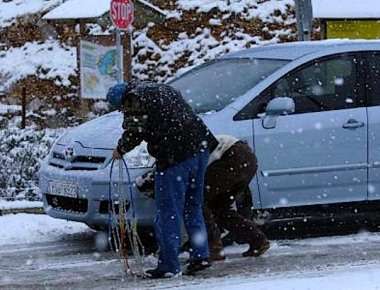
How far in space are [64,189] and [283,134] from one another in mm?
1918

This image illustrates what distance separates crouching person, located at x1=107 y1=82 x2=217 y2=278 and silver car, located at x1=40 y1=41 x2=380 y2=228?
2.76ft

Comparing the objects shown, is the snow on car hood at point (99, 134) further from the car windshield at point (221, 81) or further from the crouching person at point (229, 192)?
the crouching person at point (229, 192)

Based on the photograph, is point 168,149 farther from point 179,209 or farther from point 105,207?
point 105,207

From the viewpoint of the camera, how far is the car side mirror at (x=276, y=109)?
26.8 ft

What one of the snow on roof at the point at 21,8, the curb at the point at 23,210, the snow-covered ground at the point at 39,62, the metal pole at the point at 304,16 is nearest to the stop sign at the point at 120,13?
the metal pole at the point at 304,16

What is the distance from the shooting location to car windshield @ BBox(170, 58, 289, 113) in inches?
333

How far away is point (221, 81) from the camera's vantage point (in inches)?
348

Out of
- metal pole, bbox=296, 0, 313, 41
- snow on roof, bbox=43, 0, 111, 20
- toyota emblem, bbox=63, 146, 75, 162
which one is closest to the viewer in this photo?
toyota emblem, bbox=63, 146, 75, 162

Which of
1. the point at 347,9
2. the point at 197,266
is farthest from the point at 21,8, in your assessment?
the point at 197,266

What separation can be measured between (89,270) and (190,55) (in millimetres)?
15411

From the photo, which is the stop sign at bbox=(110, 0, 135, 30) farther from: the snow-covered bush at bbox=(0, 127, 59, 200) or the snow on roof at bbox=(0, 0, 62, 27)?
the snow on roof at bbox=(0, 0, 62, 27)

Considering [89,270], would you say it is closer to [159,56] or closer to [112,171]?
[112,171]

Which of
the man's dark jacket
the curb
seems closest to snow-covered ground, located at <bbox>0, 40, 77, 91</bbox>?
the curb

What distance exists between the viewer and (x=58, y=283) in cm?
708
